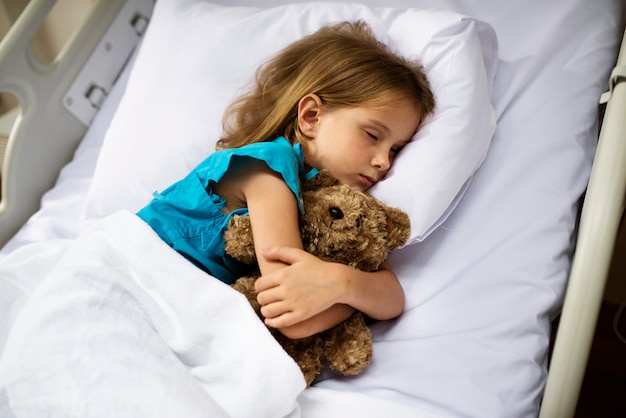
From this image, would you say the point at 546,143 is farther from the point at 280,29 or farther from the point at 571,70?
the point at 280,29

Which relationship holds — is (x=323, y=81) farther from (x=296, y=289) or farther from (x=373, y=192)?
(x=296, y=289)

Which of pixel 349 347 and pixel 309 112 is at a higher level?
pixel 309 112

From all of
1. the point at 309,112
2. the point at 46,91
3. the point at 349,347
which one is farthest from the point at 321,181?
the point at 46,91

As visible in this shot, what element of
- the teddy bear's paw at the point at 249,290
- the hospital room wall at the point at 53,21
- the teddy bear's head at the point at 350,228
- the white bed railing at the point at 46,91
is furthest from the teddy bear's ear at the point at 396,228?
the hospital room wall at the point at 53,21

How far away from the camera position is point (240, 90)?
124 cm

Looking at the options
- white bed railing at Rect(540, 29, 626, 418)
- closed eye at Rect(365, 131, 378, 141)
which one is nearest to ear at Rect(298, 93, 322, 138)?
closed eye at Rect(365, 131, 378, 141)

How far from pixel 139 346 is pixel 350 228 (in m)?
0.35

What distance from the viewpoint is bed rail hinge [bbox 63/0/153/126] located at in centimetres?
147

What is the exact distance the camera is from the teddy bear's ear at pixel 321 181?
93cm

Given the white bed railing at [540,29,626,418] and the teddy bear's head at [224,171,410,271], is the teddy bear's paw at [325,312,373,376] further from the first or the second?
the white bed railing at [540,29,626,418]

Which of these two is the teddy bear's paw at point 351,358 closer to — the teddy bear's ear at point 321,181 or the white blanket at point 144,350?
the white blanket at point 144,350

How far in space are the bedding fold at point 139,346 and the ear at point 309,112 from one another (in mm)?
364

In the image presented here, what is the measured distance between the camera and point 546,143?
1.06m

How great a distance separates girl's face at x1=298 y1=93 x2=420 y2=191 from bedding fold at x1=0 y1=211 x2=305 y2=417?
0.34 m
